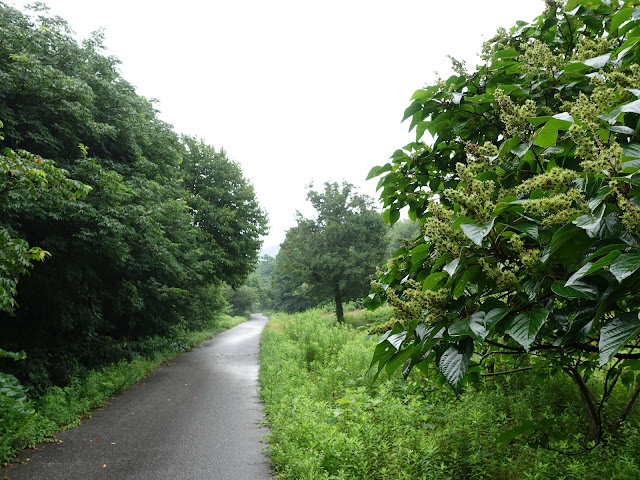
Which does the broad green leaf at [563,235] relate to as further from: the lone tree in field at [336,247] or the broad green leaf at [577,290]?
the lone tree in field at [336,247]

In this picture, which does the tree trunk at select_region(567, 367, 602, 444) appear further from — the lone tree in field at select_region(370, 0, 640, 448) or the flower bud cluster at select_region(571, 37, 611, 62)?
the flower bud cluster at select_region(571, 37, 611, 62)

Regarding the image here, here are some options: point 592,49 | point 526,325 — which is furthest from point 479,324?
point 592,49

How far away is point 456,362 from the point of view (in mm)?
1177

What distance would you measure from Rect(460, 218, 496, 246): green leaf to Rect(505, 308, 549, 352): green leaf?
0.92ft

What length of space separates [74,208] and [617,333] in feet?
27.6

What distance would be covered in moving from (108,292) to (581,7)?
36.7 feet

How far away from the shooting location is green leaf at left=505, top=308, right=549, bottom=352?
1001 mm

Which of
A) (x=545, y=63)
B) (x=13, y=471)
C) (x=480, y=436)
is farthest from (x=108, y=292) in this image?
(x=545, y=63)

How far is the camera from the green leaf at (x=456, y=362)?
112 cm

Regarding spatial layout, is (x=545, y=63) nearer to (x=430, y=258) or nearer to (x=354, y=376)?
(x=430, y=258)

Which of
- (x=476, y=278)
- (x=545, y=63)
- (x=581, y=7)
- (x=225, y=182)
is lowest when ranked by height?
(x=476, y=278)

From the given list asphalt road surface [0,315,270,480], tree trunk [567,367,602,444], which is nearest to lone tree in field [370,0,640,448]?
tree trunk [567,367,602,444]

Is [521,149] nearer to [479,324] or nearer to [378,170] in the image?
[479,324]

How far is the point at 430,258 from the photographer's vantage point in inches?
65.5
